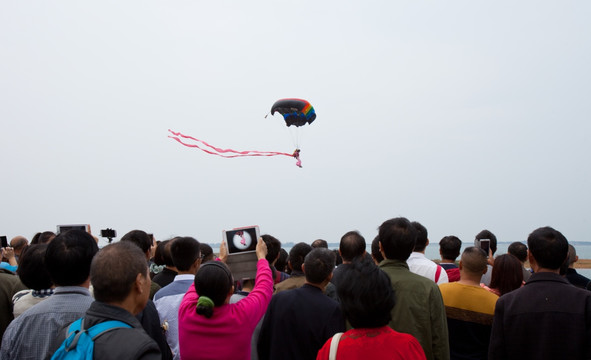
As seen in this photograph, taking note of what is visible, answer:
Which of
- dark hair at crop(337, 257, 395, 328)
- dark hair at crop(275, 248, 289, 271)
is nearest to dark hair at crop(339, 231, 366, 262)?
dark hair at crop(275, 248, 289, 271)

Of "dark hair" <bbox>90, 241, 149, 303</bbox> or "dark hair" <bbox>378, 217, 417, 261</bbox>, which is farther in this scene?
"dark hair" <bbox>378, 217, 417, 261</bbox>

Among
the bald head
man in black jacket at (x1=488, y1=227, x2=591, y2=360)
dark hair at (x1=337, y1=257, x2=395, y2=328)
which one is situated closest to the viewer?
dark hair at (x1=337, y1=257, x2=395, y2=328)

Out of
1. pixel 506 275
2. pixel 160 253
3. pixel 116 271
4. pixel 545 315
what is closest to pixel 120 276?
pixel 116 271

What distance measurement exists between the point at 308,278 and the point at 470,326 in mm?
1554

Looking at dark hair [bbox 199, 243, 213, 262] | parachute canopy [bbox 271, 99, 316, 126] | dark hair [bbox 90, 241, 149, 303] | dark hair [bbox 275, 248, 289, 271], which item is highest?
parachute canopy [bbox 271, 99, 316, 126]

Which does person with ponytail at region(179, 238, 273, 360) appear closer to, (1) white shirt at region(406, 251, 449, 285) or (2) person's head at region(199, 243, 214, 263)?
(1) white shirt at region(406, 251, 449, 285)

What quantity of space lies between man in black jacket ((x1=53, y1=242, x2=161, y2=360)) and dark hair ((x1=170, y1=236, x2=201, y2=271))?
7.03 ft

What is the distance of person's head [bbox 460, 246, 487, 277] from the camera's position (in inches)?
181

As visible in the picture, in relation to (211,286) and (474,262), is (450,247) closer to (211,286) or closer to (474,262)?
(474,262)

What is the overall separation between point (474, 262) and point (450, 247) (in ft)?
6.29

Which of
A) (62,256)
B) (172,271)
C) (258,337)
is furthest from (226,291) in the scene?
(172,271)

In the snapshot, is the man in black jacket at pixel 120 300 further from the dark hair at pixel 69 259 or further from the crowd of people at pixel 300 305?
the dark hair at pixel 69 259

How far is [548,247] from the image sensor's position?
12.6 feet

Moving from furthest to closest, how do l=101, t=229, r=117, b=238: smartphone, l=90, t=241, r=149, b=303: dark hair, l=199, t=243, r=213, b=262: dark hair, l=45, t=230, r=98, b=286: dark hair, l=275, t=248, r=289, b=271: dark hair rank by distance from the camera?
l=101, t=229, r=117, b=238: smartphone, l=275, t=248, r=289, b=271: dark hair, l=199, t=243, r=213, b=262: dark hair, l=45, t=230, r=98, b=286: dark hair, l=90, t=241, r=149, b=303: dark hair
